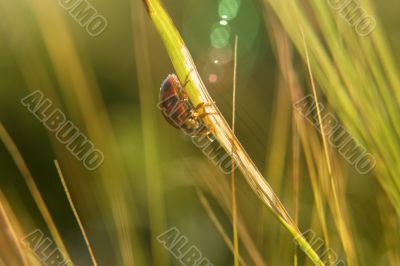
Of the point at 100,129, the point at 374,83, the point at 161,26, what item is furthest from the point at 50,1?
the point at 374,83

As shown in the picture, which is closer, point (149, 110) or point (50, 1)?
point (149, 110)

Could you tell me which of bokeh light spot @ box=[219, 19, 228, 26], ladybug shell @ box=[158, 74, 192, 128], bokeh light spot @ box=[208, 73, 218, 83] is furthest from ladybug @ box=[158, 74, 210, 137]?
bokeh light spot @ box=[219, 19, 228, 26]

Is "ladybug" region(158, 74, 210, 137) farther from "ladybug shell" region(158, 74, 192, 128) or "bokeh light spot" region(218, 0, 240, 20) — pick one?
"bokeh light spot" region(218, 0, 240, 20)

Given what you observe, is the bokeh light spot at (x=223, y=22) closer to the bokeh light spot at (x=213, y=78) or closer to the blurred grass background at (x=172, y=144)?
the blurred grass background at (x=172, y=144)

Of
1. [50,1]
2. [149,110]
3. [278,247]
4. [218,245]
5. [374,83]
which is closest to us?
[374,83]

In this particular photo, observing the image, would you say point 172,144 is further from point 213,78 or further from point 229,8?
point 229,8

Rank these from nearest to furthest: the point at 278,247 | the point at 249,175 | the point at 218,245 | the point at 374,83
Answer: the point at 249,175 < the point at 374,83 < the point at 278,247 < the point at 218,245

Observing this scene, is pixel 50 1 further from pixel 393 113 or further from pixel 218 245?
pixel 393 113
